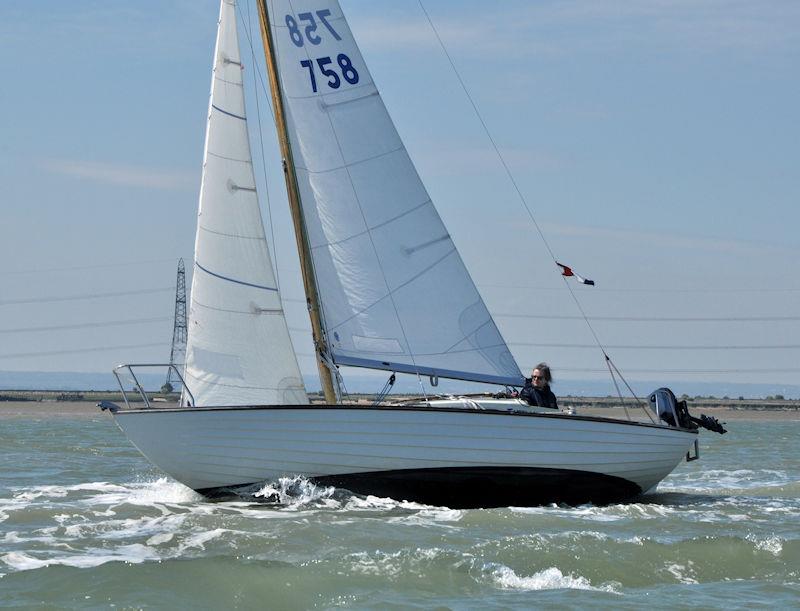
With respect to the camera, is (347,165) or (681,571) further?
(347,165)

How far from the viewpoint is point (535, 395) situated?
1945 centimetres

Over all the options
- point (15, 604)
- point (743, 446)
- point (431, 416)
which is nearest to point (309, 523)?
point (431, 416)

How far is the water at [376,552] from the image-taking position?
13.0 meters

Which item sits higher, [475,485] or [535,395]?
[535,395]

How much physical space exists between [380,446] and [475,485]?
5.01 feet

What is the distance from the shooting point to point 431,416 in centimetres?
1798

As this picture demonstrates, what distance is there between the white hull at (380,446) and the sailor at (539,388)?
3.31ft

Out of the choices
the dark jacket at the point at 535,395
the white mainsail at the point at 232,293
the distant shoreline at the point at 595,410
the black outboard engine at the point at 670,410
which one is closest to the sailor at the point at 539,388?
the dark jacket at the point at 535,395

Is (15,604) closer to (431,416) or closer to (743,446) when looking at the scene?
(431,416)

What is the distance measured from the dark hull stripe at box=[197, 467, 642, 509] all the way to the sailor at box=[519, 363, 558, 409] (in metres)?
1.16

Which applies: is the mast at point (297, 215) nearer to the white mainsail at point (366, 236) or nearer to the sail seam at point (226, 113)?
the white mainsail at point (366, 236)

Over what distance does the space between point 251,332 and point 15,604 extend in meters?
7.33

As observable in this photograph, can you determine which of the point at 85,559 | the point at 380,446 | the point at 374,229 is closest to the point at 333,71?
the point at 374,229

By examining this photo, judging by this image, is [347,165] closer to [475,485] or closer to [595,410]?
[475,485]
